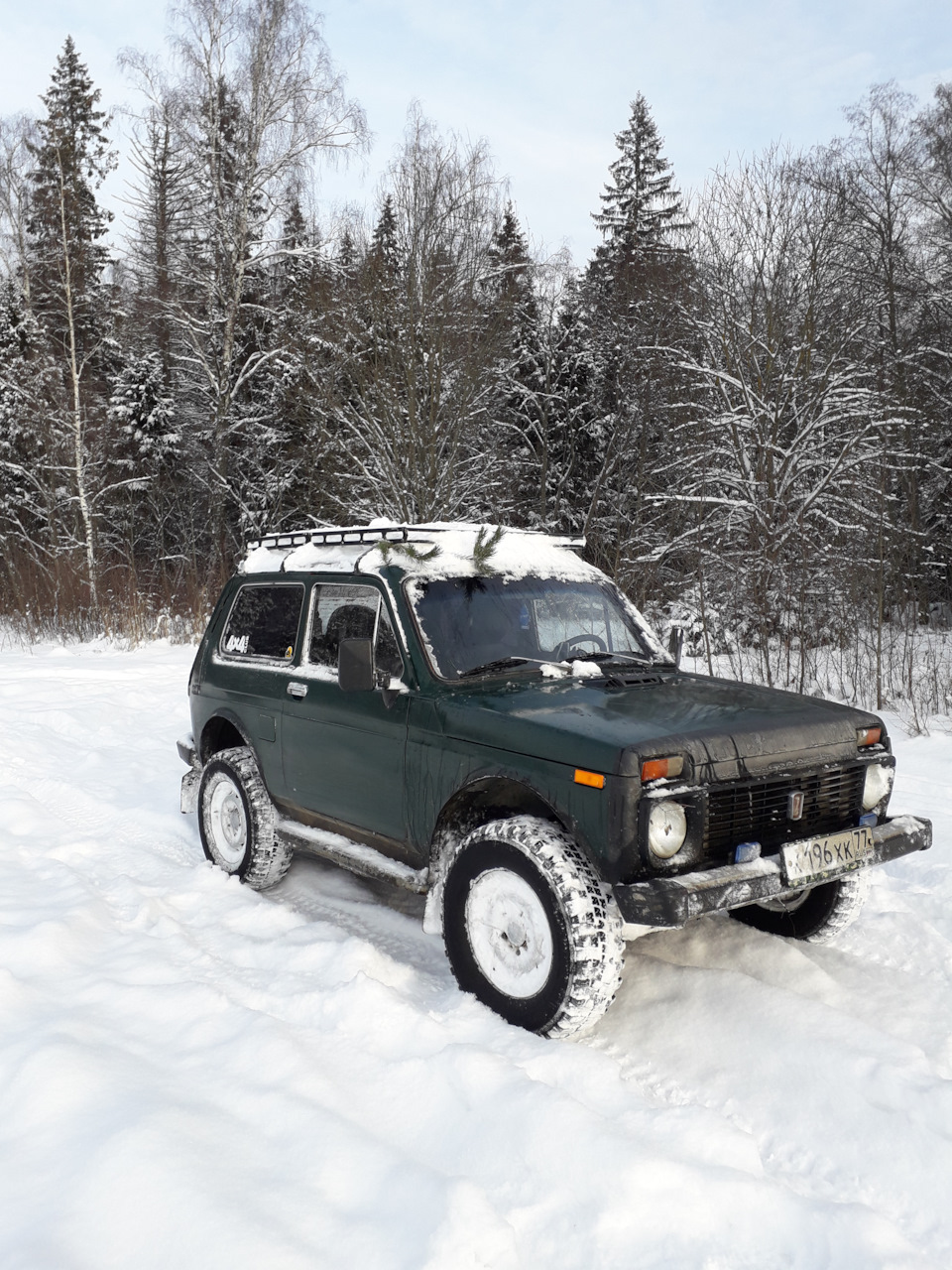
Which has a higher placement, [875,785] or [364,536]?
[364,536]

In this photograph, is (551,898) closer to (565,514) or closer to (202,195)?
(565,514)

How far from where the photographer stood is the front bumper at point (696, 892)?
3162mm

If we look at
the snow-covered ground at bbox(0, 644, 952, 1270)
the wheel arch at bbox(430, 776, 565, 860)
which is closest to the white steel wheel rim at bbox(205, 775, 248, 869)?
the snow-covered ground at bbox(0, 644, 952, 1270)

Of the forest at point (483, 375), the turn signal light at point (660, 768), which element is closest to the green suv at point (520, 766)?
the turn signal light at point (660, 768)

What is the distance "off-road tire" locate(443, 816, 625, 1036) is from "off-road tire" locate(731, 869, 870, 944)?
1.39 m

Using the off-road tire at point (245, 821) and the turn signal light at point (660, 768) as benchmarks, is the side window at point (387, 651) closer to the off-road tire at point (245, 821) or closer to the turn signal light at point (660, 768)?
the off-road tire at point (245, 821)

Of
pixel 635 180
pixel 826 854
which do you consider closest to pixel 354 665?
pixel 826 854

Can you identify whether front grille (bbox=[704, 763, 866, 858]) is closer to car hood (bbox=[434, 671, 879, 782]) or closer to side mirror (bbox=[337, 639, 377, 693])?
car hood (bbox=[434, 671, 879, 782])

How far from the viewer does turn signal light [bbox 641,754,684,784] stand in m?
3.25

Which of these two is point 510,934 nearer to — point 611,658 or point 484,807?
point 484,807

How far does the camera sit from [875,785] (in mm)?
3973

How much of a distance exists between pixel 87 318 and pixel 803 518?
19.5m

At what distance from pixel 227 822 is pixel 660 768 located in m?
3.11

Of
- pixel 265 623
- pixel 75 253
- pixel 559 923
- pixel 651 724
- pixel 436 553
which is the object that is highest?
pixel 75 253
